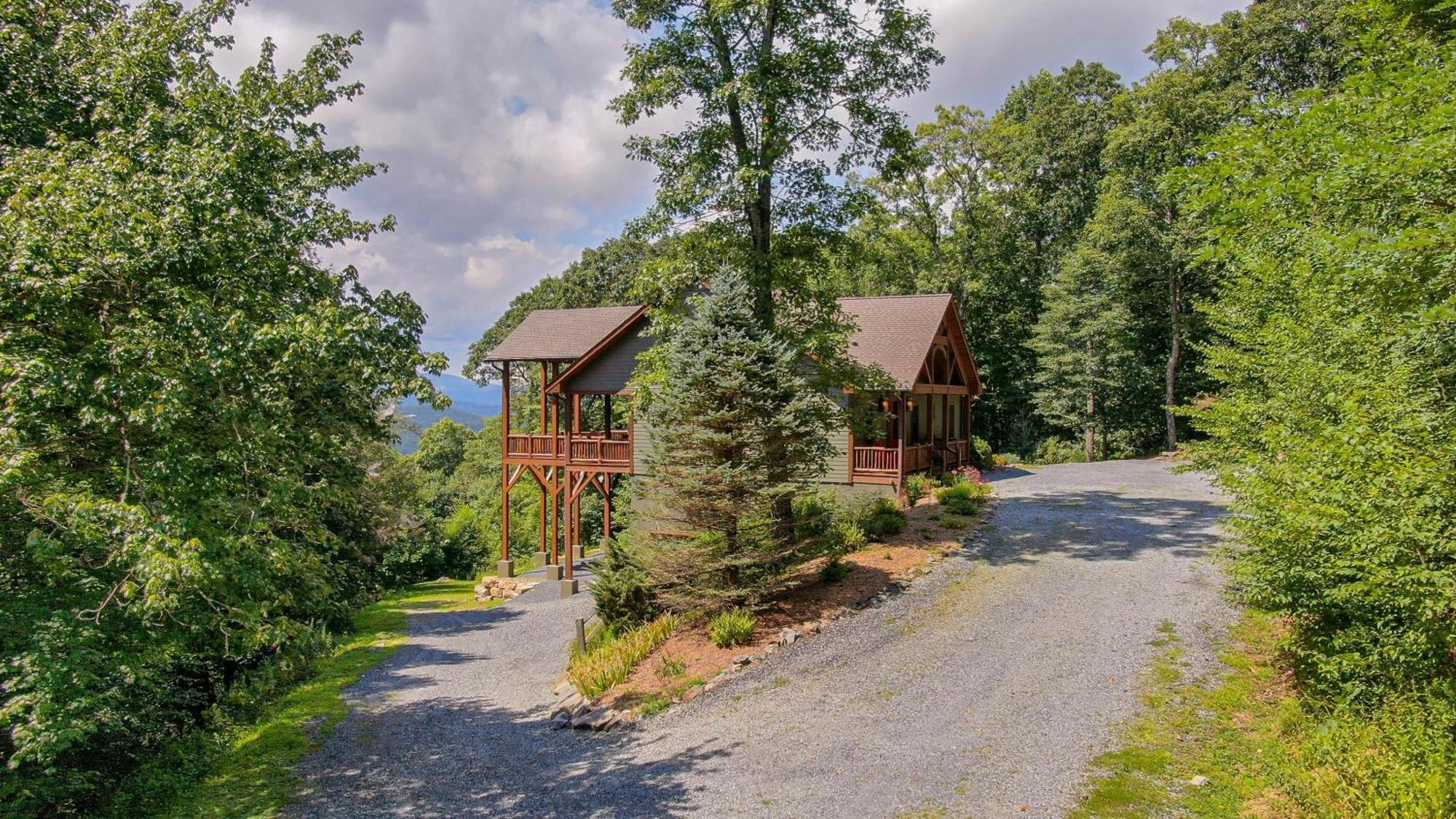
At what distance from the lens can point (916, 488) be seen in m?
19.4

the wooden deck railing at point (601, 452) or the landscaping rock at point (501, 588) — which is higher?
the wooden deck railing at point (601, 452)

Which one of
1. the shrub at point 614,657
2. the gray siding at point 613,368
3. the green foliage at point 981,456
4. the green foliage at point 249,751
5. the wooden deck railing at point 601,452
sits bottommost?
the green foliage at point 249,751

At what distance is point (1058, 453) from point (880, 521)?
21483 millimetres

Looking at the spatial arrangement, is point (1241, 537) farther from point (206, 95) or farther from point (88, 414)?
point (206, 95)

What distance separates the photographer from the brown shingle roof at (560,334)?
2350cm

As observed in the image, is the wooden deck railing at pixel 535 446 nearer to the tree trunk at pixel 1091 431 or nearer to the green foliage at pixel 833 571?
the green foliage at pixel 833 571

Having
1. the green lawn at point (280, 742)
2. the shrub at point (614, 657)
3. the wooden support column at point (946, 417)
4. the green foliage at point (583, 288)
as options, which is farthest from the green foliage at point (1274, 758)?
the green foliage at point (583, 288)

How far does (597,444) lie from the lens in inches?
877

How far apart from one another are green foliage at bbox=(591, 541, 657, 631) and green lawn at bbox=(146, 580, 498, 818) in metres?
4.47

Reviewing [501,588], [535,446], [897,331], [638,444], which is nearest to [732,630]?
[638,444]

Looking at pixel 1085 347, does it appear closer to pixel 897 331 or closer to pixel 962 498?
pixel 897 331

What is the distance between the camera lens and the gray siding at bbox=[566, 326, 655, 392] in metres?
22.3

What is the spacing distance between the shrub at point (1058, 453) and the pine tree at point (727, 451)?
25119 mm

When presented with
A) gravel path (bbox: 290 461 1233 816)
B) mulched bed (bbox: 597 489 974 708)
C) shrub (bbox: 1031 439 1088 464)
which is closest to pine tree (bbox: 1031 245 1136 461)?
shrub (bbox: 1031 439 1088 464)
